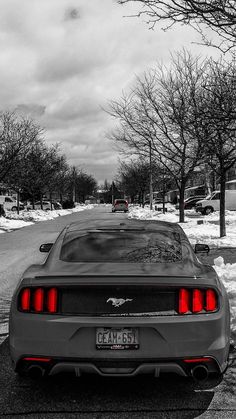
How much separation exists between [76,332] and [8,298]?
4160 mm

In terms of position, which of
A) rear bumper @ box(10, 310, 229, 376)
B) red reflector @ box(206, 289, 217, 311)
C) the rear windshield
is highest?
the rear windshield

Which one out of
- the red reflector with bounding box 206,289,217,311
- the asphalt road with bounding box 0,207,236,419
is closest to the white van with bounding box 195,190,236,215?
the asphalt road with bounding box 0,207,236,419

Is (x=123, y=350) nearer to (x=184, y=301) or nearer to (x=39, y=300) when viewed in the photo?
(x=184, y=301)

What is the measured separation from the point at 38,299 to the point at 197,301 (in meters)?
1.18

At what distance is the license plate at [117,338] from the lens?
134 inches

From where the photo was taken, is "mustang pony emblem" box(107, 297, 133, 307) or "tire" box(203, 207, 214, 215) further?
"tire" box(203, 207, 214, 215)

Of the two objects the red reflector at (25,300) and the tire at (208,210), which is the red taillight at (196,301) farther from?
the tire at (208,210)

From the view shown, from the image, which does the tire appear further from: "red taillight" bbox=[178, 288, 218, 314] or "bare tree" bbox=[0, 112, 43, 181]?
"red taillight" bbox=[178, 288, 218, 314]

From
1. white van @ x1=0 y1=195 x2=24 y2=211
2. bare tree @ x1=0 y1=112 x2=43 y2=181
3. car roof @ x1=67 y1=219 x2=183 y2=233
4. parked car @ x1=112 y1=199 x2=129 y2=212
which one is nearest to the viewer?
car roof @ x1=67 y1=219 x2=183 y2=233

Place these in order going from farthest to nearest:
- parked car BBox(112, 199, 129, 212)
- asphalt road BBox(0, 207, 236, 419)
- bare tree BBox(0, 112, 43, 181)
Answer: parked car BBox(112, 199, 129, 212)
bare tree BBox(0, 112, 43, 181)
asphalt road BBox(0, 207, 236, 419)

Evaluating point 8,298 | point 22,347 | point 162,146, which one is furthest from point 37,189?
point 22,347

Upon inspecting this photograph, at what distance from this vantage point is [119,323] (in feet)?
11.1

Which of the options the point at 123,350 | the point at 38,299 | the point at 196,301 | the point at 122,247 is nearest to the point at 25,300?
the point at 38,299

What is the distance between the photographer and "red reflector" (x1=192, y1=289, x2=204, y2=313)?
353 centimetres
